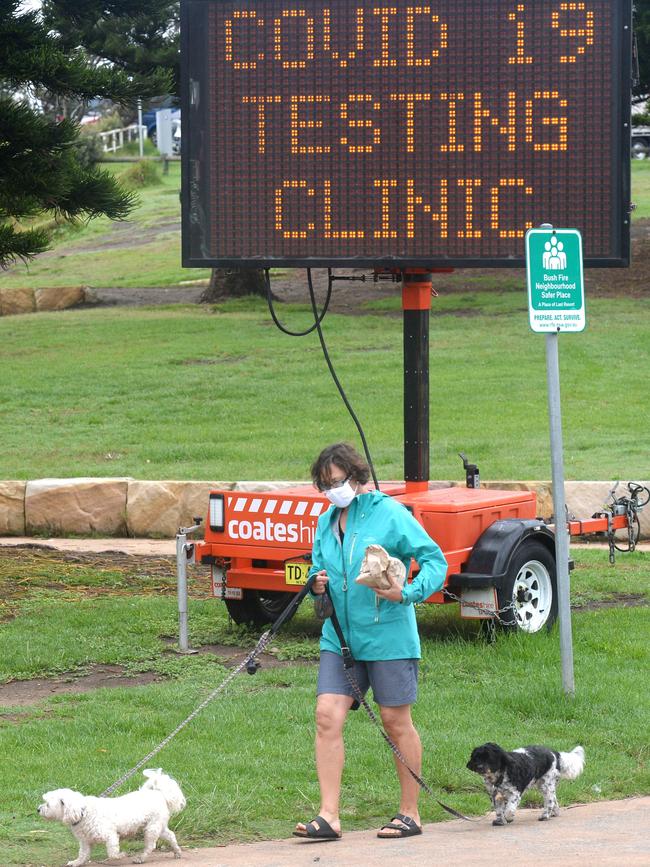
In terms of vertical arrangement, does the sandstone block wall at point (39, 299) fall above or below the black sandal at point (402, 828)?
above

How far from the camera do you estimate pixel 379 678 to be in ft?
19.2

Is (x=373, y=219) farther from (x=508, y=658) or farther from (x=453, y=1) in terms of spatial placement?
(x=508, y=658)

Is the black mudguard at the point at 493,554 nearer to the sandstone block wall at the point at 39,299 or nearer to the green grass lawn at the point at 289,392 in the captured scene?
the green grass lawn at the point at 289,392

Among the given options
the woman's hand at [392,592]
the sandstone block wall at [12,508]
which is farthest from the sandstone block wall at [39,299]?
the woman's hand at [392,592]

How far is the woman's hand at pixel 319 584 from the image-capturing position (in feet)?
19.0

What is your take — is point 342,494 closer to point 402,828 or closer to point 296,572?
point 402,828

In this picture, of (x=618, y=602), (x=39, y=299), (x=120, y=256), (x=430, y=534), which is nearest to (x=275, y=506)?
(x=430, y=534)

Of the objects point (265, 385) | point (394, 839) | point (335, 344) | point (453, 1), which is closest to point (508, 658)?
point (394, 839)

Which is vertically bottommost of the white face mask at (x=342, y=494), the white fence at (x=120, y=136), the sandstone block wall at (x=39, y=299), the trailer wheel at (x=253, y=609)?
the trailer wheel at (x=253, y=609)

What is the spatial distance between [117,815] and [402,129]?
5.24m

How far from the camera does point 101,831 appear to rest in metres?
A: 5.38

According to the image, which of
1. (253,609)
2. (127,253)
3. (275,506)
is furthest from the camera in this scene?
(127,253)

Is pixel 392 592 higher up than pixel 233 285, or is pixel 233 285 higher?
pixel 233 285

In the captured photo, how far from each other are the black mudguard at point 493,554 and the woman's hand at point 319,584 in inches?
139
